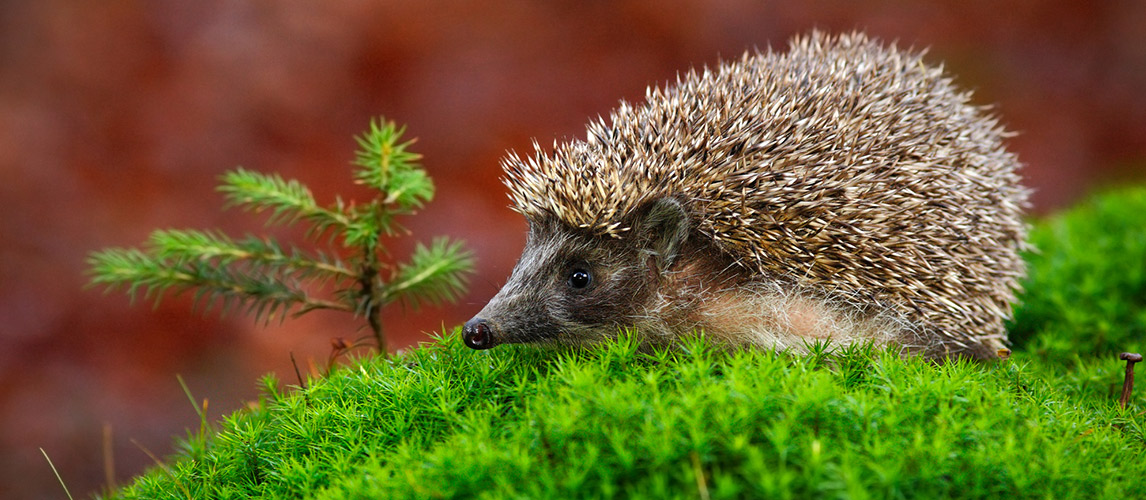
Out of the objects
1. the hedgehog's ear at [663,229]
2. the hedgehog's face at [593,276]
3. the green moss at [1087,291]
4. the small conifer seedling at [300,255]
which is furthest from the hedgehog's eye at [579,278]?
the green moss at [1087,291]

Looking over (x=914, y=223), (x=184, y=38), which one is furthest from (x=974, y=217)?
(x=184, y=38)

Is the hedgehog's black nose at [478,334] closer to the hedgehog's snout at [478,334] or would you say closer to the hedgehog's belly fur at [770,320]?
the hedgehog's snout at [478,334]

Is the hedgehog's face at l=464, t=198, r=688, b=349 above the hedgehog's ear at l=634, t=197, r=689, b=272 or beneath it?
beneath

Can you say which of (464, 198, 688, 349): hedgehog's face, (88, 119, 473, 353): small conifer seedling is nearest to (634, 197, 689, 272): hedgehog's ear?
(464, 198, 688, 349): hedgehog's face

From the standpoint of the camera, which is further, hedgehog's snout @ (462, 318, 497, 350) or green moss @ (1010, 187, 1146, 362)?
green moss @ (1010, 187, 1146, 362)

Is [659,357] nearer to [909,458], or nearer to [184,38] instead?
[909,458]

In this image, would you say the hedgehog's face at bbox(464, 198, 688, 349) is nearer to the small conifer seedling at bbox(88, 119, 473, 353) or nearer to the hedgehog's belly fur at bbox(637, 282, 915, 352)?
the hedgehog's belly fur at bbox(637, 282, 915, 352)
